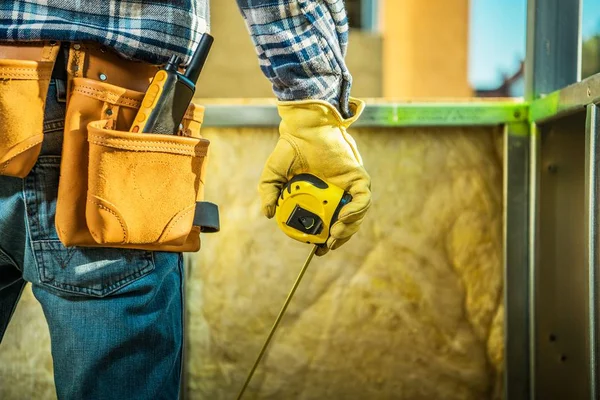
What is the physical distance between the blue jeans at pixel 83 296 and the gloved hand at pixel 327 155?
0.33m

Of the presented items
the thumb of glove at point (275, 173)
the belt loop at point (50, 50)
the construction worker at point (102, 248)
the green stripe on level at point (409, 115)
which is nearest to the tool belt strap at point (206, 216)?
the construction worker at point (102, 248)

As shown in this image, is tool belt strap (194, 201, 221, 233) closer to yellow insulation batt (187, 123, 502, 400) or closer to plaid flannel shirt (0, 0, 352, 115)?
plaid flannel shirt (0, 0, 352, 115)

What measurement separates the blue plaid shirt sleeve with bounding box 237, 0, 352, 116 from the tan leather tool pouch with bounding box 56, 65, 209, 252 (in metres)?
0.17

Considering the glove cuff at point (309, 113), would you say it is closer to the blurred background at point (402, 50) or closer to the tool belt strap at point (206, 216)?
the tool belt strap at point (206, 216)

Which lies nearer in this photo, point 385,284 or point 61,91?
point 61,91

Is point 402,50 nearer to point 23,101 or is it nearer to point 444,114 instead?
point 444,114

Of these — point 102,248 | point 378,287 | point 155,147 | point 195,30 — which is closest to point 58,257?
point 102,248

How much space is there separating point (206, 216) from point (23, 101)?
0.29m

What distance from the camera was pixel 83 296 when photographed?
808 millimetres

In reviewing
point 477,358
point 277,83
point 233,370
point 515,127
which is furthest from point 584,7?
point 233,370

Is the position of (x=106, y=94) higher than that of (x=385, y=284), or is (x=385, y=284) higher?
(x=106, y=94)

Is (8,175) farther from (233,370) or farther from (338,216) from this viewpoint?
(233,370)

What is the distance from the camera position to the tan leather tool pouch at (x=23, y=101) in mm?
791

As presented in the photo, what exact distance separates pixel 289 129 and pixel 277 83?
102 millimetres
